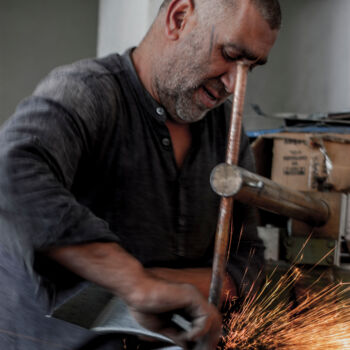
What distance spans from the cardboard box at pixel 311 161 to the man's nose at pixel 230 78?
0.78m

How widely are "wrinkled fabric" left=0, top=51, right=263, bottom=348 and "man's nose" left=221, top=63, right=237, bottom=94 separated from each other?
157mm

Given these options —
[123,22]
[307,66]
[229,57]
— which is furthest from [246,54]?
[307,66]

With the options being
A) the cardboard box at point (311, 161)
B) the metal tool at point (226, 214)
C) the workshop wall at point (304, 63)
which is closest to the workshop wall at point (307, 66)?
the workshop wall at point (304, 63)

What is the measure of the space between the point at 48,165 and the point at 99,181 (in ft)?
0.74

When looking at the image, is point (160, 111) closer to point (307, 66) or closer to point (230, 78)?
point (230, 78)

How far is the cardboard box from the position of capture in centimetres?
165

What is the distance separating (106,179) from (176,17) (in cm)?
40

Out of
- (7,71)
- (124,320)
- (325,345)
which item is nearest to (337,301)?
(325,345)

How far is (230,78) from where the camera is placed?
100 centimetres

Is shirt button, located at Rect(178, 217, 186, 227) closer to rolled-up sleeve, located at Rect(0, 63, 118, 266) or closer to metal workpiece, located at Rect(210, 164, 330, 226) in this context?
metal workpiece, located at Rect(210, 164, 330, 226)

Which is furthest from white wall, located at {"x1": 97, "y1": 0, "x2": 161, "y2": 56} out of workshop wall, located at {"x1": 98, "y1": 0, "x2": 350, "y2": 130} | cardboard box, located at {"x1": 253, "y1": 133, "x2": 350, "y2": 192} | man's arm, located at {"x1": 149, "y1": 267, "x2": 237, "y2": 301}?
man's arm, located at {"x1": 149, "y1": 267, "x2": 237, "y2": 301}

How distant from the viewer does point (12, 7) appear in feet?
11.7

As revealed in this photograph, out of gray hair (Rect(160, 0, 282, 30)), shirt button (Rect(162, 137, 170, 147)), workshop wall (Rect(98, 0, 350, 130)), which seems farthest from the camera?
workshop wall (Rect(98, 0, 350, 130))

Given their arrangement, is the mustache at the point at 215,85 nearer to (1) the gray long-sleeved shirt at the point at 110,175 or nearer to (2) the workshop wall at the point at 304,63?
(1) the gray long-sleeved shirt at the point at 110,175
